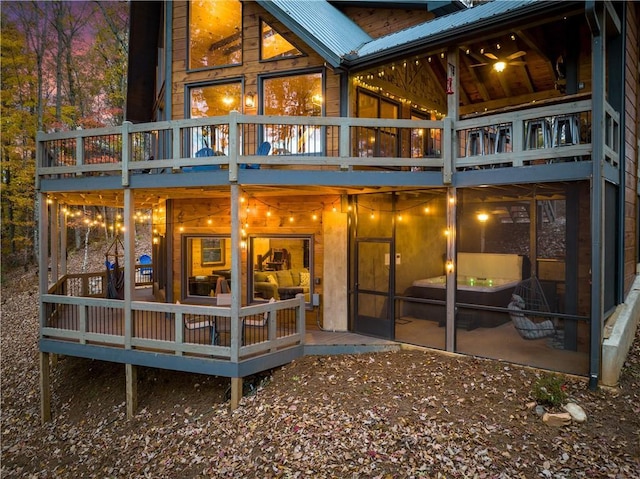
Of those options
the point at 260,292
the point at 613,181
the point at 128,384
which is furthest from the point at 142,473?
the point at 613,181

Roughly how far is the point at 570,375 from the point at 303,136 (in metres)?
6.89

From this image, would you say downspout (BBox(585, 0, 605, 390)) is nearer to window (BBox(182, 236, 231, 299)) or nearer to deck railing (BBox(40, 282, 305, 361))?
deck railing (BBox(40, 282, 305, 361))

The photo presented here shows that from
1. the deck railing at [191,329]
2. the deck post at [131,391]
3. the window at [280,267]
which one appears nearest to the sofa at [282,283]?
the window at [280,267]

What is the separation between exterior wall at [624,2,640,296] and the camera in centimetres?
864

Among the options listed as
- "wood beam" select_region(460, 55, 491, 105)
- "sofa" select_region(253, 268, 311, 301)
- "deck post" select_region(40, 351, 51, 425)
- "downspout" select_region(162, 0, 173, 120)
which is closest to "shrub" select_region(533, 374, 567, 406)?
"sofa" select_region(253, 268, 311, 301)

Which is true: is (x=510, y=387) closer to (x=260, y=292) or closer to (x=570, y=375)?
(x=570, y=375)

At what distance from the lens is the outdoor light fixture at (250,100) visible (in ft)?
34.2

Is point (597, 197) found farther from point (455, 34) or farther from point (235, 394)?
point (235, 394)

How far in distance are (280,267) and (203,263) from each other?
2.31 metres

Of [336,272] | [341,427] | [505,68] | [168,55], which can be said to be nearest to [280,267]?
[336,272]

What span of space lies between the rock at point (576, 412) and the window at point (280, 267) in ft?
18.8

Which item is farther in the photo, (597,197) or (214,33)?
(214,33)

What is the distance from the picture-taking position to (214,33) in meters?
10.9

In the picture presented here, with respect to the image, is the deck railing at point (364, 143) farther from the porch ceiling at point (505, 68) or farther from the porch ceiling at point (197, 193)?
the porch ceiling at point (505, 68)
